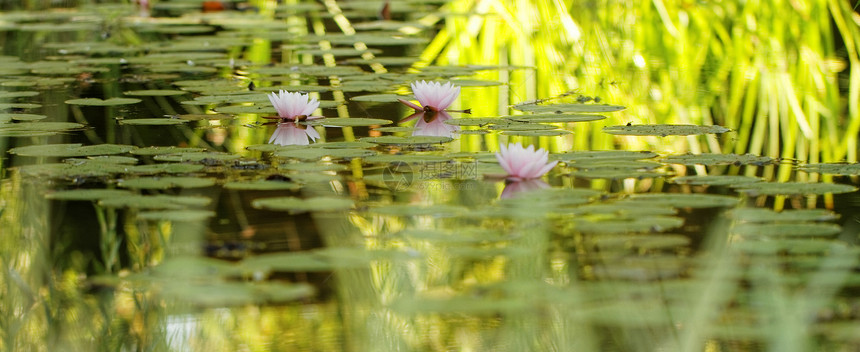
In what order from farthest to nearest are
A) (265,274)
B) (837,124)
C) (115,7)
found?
(115,7), (837,124), (265,274)

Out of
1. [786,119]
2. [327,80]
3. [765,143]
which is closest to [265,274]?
[765,143]

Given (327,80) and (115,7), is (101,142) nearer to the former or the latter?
(327,80)

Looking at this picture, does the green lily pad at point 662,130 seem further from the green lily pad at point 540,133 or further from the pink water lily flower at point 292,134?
the pink water lily flower at point 292,134

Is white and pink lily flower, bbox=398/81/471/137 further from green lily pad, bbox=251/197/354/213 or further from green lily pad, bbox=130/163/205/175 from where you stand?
green lily pad, bbox=251/197/354/213

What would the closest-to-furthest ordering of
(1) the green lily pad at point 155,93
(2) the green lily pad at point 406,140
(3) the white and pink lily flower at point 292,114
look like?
(2) the green lily pad at point 406,140 → (3) the white and pink lily flower at point 292,114 → (1) the green lily pad at point 155,93

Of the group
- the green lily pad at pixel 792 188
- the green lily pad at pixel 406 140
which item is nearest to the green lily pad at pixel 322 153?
the green lily pad at pixel 406 140

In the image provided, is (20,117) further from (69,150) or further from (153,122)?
(69,150)

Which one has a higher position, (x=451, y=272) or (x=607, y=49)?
(x=607, y=49)
